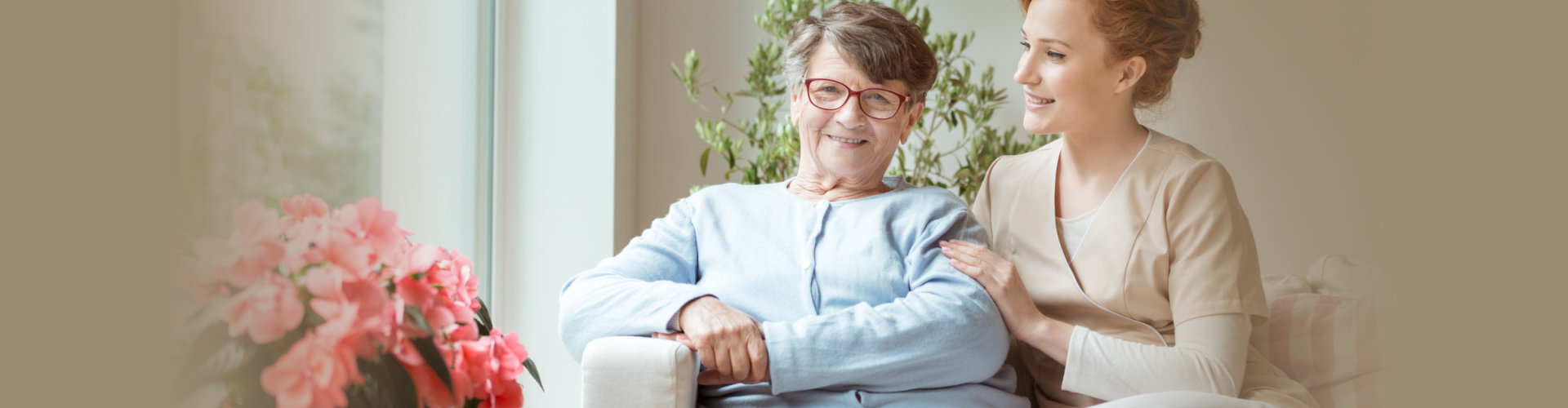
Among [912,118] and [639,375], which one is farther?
[912,118]

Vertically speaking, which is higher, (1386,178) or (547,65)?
(547,65)

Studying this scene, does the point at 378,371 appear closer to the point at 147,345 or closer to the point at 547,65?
the point at 147,345

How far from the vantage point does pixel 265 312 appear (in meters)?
0.71

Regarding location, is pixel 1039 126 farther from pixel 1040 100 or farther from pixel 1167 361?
pixel 1167 361

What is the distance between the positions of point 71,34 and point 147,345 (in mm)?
238

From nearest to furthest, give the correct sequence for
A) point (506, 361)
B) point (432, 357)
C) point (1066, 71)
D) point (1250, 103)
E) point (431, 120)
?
point (432, 357) < point (506, 361) < point (1066, 71) < point (431, 120) < point (1250, 103)

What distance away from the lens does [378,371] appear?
778 mm

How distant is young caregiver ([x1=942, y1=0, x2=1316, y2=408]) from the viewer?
1.57 meters

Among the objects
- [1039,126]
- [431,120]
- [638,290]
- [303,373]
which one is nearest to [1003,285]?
[1039,126]

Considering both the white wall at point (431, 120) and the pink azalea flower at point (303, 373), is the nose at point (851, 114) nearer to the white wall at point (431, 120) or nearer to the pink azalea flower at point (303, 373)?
the white wall at point (431, 120)

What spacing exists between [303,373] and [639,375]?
772mm

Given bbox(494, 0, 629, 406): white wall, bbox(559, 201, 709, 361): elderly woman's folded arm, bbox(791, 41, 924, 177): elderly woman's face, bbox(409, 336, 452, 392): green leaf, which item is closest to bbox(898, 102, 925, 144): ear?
bbox(791, 41, 924, 177): elderly woman's face

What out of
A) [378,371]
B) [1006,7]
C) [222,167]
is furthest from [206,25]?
[1006,7]

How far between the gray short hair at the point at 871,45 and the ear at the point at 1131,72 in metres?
0.33
